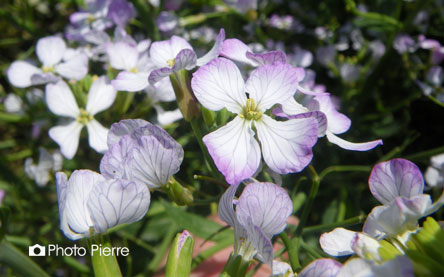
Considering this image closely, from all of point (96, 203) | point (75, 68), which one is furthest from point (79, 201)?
point (75, 68)

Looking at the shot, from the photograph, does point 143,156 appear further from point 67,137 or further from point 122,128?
point 67,137

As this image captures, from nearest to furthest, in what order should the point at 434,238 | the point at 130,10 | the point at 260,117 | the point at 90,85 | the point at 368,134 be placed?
the point at 434,238 < the point at 260,117 < the point at 90,85 < the point at 130,10 < the point at 368,134

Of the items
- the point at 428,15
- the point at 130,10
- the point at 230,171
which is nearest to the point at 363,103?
the point at 428,15

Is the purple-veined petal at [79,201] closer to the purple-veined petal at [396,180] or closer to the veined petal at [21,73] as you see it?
the purple-veined petal at [396,180]

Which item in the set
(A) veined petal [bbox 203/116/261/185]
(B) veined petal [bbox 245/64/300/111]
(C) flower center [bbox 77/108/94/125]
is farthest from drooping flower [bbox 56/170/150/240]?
(C) flower center [bbox 77/108/94/125]

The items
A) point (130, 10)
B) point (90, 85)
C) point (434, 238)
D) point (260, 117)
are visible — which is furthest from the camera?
point (130, 10)

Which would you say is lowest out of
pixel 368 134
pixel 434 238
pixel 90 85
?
pixel 368 134

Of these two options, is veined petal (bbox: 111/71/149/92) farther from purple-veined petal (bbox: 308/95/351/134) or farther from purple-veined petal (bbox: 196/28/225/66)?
purple-veined petal (bbox: 308/95/351/134)

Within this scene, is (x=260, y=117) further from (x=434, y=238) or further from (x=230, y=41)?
(x=434, y=238)
